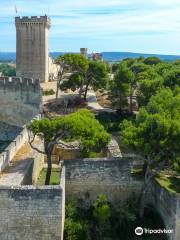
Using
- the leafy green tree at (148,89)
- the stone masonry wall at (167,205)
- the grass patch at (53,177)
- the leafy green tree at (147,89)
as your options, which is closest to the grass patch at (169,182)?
the stone masonry wall at (167,205)

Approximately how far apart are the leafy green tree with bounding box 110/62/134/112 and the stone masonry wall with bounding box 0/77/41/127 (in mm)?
6109

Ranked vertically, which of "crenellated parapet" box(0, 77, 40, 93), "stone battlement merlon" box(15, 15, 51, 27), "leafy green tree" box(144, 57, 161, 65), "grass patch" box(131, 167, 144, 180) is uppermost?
"stone battlement merlon" box(15, 15, 51, 27)

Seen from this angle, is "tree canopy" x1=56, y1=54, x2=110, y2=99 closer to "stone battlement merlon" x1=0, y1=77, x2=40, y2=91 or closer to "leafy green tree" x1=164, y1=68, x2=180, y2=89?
"stone battlement merlon" x1=0, y1=77, x2=40, y2=91

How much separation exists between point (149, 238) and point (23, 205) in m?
4.90

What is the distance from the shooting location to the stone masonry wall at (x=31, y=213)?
15695 millimetres

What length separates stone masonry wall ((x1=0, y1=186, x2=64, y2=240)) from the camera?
618 inches

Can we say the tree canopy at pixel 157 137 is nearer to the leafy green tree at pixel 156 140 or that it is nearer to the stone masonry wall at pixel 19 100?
the leafy green tree at pixel 156 140

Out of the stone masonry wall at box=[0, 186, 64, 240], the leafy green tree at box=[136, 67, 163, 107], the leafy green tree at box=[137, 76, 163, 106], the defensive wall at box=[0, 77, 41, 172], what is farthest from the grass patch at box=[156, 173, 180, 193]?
the defensive wall at box=[0, 77, 41, 172]

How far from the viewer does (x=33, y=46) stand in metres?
50.1

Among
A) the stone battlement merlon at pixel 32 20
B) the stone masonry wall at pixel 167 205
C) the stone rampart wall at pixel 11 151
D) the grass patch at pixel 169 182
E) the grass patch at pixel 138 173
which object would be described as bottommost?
the stone masonry wall at pixel 167 205

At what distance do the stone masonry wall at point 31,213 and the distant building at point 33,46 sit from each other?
1380 inches

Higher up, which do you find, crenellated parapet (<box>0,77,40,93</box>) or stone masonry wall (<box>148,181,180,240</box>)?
crenellated parapet (<box>0,77,40,93</box>)

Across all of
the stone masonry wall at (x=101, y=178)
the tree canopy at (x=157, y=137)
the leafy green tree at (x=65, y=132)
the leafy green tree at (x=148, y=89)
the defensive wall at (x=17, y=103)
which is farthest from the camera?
the defensive wall at (x=17, y=103)

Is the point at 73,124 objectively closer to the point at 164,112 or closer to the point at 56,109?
the point at 164,112
